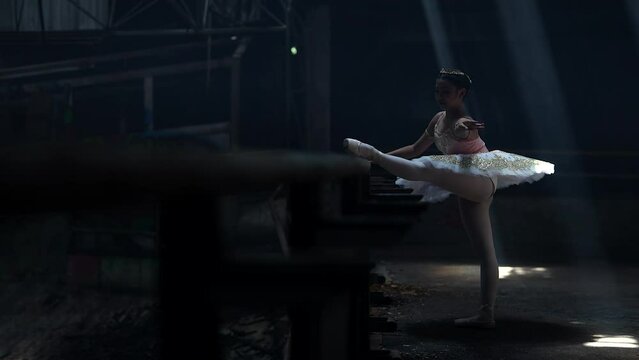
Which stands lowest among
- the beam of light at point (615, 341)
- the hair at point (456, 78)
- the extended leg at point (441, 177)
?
the beam of light at point (615, 341)

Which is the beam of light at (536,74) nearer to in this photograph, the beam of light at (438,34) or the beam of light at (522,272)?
the beam of light at (438,34)

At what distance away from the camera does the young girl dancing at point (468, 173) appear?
4617 millimetres

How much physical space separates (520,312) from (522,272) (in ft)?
8.78

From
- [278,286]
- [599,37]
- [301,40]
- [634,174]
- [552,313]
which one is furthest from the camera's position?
→ [301,40]

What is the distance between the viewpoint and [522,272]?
8.21 m

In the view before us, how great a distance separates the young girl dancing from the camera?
15.1 feet

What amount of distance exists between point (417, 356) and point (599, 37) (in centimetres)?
941

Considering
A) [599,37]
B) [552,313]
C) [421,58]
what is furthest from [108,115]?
[552,313]

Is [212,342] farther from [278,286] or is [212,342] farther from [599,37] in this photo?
[599,37]

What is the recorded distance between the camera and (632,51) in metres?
12.3

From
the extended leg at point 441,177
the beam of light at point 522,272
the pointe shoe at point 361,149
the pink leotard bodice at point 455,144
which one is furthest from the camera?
the beam of light at point 522,272

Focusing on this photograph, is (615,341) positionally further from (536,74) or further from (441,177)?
(536,74)

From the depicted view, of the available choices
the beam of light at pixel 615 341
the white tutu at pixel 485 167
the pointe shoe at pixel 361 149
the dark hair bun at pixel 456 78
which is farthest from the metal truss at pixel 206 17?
the beam of light at pixel 615 341

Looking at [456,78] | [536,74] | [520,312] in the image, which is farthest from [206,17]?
[456,78]
